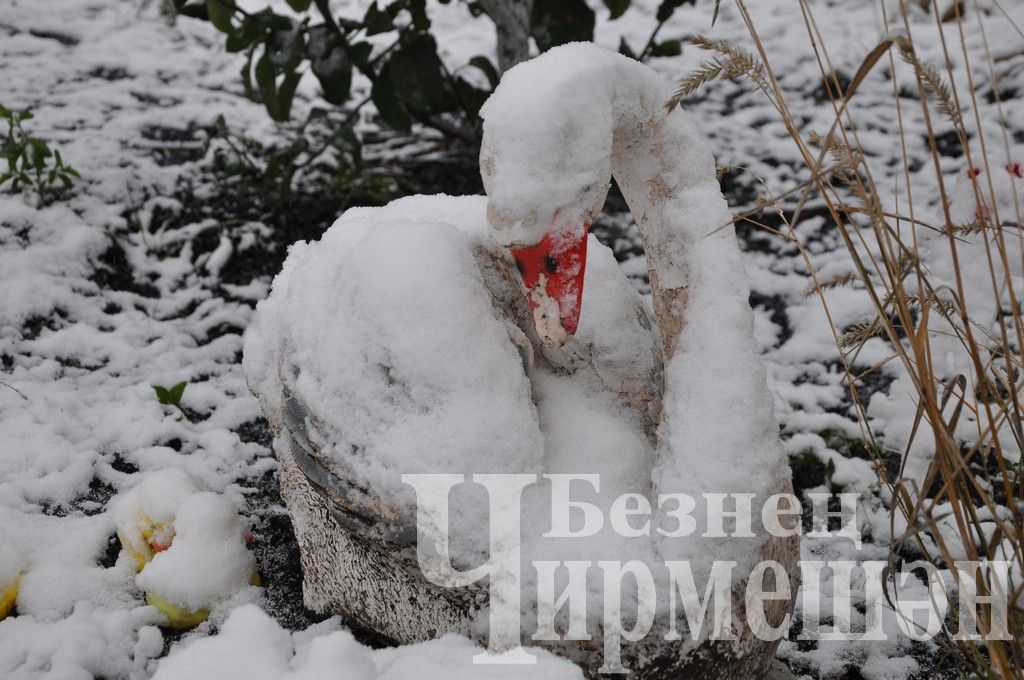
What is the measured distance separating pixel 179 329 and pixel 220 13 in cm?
107

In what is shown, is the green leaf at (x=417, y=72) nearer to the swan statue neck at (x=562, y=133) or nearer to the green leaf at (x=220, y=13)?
the green leaf at (x=220, y=13)

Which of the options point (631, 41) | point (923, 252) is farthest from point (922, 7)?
point (923, 252)

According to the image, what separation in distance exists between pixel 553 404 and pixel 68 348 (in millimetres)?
1882

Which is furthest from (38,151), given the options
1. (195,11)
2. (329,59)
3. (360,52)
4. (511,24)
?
(511,24)

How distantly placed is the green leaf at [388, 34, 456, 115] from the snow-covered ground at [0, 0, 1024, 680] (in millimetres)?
826

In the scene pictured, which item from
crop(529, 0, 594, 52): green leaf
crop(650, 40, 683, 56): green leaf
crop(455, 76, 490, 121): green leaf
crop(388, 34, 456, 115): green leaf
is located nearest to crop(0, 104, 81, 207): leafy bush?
crop(388, 34, 456, 115): green leaf

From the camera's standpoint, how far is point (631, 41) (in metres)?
4.91

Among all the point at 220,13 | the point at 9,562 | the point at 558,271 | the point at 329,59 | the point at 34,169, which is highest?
the point at 220,13

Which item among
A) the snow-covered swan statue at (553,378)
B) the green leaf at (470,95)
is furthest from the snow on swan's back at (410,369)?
the green leaf at (470,95)

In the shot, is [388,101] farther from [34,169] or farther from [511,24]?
[34,169]

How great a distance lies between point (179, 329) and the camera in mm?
3021

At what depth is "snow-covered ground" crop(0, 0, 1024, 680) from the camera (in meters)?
1.89

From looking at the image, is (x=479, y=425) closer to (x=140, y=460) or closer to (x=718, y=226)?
(x=718, y=226)

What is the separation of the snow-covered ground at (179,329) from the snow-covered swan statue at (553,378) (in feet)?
0.61
